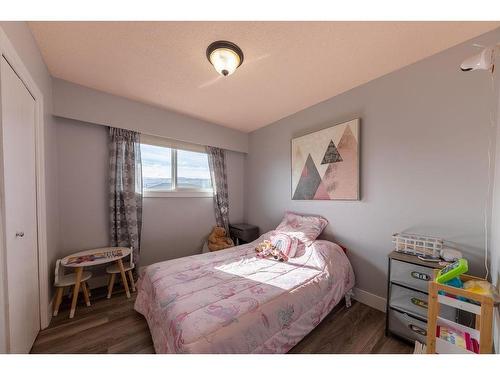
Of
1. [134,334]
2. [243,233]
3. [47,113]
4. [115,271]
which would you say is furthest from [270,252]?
[47,113]

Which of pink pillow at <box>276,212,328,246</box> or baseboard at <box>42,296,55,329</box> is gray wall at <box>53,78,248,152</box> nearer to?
pink pillow at <box>276,212,328,246</box>

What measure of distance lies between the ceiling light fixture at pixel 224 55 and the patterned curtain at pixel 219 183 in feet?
5.60

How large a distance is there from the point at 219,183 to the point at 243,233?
3.07ft

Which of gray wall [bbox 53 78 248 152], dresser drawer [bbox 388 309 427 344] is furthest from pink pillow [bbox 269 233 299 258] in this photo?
gray wall [bbox 53 78 248 152]

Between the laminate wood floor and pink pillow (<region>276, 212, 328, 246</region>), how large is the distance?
75 cm

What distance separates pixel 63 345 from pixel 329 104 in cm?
336

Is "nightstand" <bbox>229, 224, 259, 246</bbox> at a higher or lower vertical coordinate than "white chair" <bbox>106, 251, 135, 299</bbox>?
higher

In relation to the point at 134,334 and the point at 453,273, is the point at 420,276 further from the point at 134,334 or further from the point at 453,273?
the point at 134,334

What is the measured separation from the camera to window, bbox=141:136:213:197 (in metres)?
2.59

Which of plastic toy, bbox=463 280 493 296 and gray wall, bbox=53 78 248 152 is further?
gray wall, bbox=53 78 248 152

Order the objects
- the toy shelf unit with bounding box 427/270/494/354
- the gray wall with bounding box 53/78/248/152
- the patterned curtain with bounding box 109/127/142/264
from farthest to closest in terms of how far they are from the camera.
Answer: the patterned curtain with bounding box 109/127/142/264 < the gray wall with bounding box 53/78/248/152 < the toy shelf unit with bounding box 427/270/494/354

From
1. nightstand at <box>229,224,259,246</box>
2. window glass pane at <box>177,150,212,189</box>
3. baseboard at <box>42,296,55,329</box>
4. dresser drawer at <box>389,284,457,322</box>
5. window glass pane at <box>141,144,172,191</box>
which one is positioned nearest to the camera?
dresser drawer at <box>389,284,457,322</box>

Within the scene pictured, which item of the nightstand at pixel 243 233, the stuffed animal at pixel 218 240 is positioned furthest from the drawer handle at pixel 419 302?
the stuffed animal at pixel 218 240
